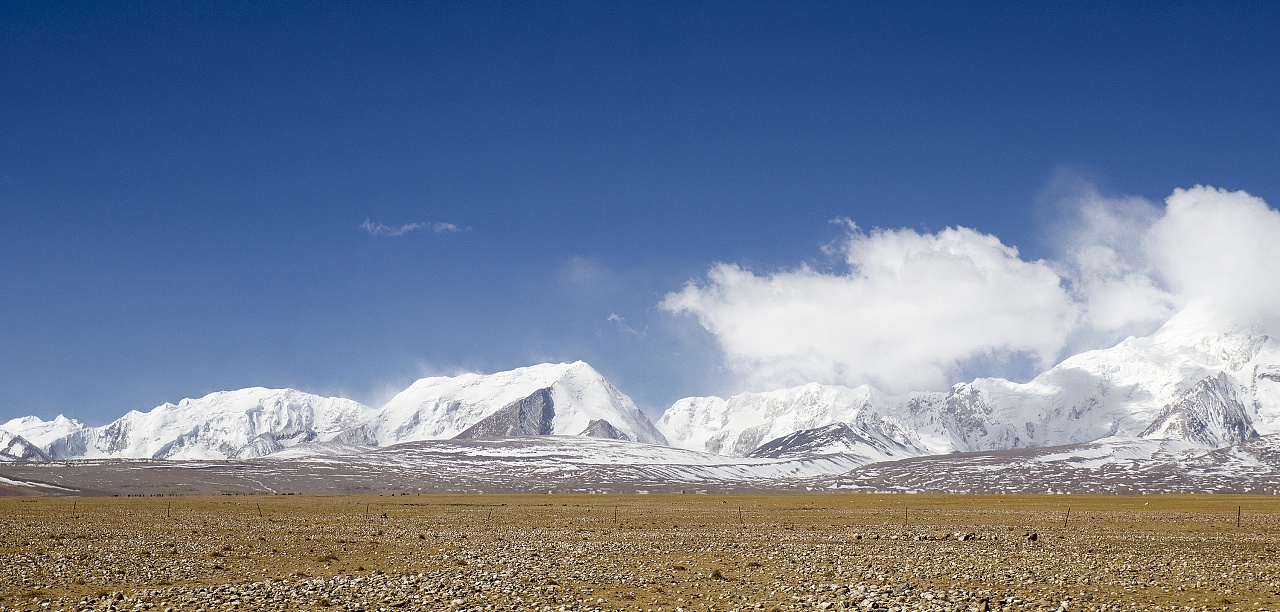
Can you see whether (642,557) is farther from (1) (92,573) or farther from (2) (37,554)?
(2) (37,554)

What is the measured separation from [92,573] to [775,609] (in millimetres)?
23137

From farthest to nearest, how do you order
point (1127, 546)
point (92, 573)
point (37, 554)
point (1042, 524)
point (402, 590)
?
point (1042, 524), point (1127, 546), point (37, 554), point (92, 573), point (402, 590)

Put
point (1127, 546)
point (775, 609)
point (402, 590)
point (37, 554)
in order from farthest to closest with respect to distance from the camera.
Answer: point (1127, 546) → point (37, 554) → point (402, 590) → point (775, 609)

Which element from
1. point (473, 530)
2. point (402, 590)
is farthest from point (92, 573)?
point (473, 530)

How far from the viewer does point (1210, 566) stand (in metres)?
32.2

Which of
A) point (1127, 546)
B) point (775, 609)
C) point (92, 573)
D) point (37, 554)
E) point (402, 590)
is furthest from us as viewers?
point (1127, 546)

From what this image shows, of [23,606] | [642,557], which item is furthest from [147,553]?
[642,557]

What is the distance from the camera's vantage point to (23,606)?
23.3 metres

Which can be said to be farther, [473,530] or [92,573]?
[473,530]

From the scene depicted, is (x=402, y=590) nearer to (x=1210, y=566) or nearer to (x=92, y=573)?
(x=92, y=573)

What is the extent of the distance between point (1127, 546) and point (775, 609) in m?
26.9

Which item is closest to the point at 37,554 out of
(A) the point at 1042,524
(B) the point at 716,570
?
(B) the point at 716,570

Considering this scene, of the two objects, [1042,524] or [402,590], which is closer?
[402,590]

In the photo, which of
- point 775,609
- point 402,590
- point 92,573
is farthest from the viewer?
point 92,573
